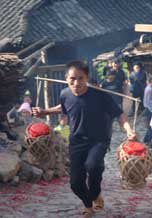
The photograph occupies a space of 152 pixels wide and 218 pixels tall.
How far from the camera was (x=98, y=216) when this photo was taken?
724 centimetres

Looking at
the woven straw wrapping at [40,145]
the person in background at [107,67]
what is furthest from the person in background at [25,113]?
the person in background at [107,67]

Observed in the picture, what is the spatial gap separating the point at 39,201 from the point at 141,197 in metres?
1.49

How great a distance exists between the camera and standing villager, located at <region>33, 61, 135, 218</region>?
6.83 metres

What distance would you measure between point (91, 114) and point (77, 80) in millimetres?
405

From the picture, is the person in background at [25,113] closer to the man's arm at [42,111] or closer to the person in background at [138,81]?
the person in background at [138,81]

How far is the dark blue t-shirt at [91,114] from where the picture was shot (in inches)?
271

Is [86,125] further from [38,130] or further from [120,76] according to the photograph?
[120,76]

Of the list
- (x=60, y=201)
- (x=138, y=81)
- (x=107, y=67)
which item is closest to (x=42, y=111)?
(x=60, y=201)

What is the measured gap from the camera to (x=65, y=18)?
863 inches

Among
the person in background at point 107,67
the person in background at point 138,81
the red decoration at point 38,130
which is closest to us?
the red decoration at point 38,130

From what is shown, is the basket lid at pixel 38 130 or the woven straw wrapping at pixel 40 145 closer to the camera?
the woven straw wrapping at pixel 40 145

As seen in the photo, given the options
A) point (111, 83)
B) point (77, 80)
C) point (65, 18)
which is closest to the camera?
point (77, 80)

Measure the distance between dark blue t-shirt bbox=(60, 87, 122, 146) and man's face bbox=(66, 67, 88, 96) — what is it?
84mm

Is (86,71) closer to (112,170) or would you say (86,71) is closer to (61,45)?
(112,170)
